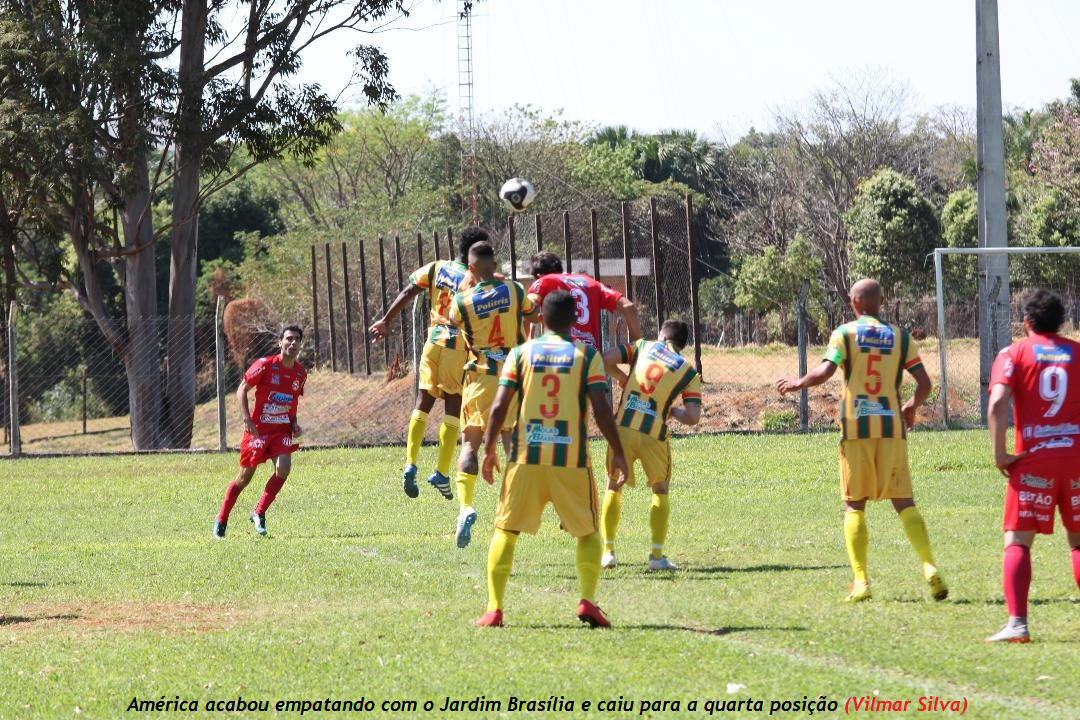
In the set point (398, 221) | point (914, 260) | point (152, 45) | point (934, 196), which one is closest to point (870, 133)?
point (934, 196)

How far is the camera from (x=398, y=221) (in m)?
56.8

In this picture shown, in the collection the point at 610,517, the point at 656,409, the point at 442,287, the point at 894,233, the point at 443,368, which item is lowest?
the point at 610,517

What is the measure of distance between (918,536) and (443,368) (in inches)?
175

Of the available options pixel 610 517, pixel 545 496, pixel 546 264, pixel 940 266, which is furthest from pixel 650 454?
pixel 940 266

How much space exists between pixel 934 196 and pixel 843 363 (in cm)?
4850

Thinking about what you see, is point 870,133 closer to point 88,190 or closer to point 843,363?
point 88,190

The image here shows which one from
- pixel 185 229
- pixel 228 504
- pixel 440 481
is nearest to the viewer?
pixel 440 481

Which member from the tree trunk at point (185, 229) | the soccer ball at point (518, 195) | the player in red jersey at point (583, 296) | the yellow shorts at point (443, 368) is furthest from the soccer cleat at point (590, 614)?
the tree trunk at point (185, 229)

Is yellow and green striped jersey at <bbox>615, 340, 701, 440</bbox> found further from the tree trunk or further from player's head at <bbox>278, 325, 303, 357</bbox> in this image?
the tree trunk

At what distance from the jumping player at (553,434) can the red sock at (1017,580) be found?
88.6 inches

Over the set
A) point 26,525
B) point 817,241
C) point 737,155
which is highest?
point 737,155

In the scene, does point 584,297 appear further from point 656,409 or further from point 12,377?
point 12,377

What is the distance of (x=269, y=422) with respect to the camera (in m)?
14.1

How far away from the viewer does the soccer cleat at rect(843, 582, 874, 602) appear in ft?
30.0
